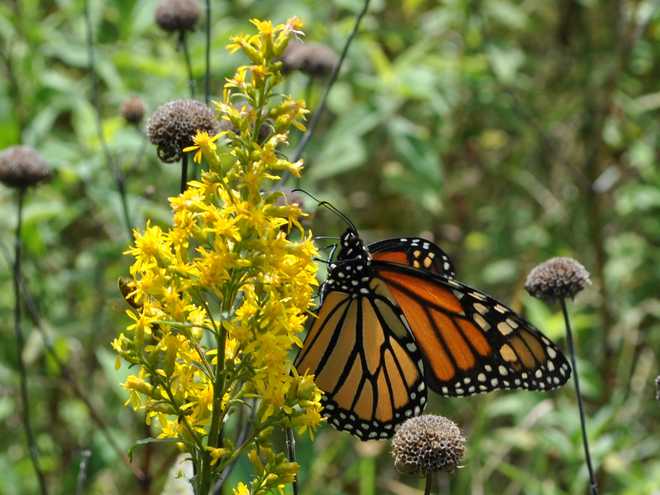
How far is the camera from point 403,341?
355 cm

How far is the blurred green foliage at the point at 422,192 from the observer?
453 centimetres

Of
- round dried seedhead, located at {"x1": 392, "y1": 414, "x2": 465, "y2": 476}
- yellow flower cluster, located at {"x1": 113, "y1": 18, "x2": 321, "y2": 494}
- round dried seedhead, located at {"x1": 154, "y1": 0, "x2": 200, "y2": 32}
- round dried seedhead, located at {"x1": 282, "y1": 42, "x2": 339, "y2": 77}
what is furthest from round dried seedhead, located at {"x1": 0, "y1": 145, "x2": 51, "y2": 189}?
round dried seedhead, located at {"x1": 392, "y1": 414, "x2": 465, "y2": 476}

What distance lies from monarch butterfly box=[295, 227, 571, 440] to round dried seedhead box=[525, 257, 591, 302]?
0.39ft

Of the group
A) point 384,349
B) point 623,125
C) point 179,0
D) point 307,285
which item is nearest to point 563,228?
point 623,125

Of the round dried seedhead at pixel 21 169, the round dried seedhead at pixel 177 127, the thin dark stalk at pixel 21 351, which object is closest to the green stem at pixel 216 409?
the round dried seedhead at pixel 177 127

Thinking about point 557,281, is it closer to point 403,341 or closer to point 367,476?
point 403,341

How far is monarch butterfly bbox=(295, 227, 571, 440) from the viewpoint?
3236 mm

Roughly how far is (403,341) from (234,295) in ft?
5.28

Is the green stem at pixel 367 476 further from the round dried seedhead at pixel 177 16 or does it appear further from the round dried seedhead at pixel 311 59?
the round dried seedhead at pixel 177 16

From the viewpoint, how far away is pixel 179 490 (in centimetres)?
321

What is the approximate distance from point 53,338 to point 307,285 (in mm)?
2753

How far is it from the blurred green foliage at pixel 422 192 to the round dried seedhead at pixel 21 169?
0.44 metres

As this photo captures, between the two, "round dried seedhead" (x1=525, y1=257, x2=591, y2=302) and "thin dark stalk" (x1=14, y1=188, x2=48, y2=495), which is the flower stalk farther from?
"thin dark stalk" (x1=14, y1=188, x2=48, y2=495)

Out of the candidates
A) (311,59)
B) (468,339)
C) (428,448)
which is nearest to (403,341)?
(468,339)
